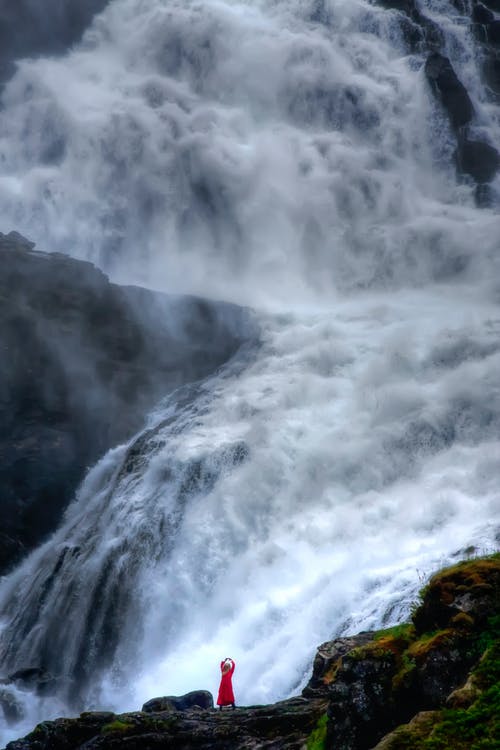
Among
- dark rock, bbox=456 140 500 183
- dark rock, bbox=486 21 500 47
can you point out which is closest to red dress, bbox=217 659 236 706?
dark rock, bbox=456 140 500 183

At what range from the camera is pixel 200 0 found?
4728 centimetres

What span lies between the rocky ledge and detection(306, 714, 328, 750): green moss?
2cm

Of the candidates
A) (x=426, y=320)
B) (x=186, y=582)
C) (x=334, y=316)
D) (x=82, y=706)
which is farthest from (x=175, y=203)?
(x=82, y=706)

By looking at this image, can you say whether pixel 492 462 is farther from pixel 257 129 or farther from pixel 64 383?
pixel 257 129

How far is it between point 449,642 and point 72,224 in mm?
36602

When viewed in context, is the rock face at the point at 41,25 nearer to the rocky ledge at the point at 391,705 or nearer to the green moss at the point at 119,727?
the green moss at the point at 119,727

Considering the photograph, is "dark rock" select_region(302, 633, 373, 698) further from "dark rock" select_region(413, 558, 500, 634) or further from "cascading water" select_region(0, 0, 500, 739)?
"dark rock" select_region(413, 558, 500, 634)

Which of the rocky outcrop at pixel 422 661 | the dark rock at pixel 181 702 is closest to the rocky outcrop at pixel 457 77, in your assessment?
the dark rock at pixel 181 702

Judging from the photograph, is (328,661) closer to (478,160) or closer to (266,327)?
(266,327)

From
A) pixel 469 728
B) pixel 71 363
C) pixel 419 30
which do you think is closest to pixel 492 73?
pixel 419 30

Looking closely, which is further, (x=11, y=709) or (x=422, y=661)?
(x=11, y=709)

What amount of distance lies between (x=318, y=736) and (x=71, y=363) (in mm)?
23252

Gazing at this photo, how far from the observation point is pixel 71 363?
2958cm

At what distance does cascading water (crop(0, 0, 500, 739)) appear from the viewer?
56.2 feet
